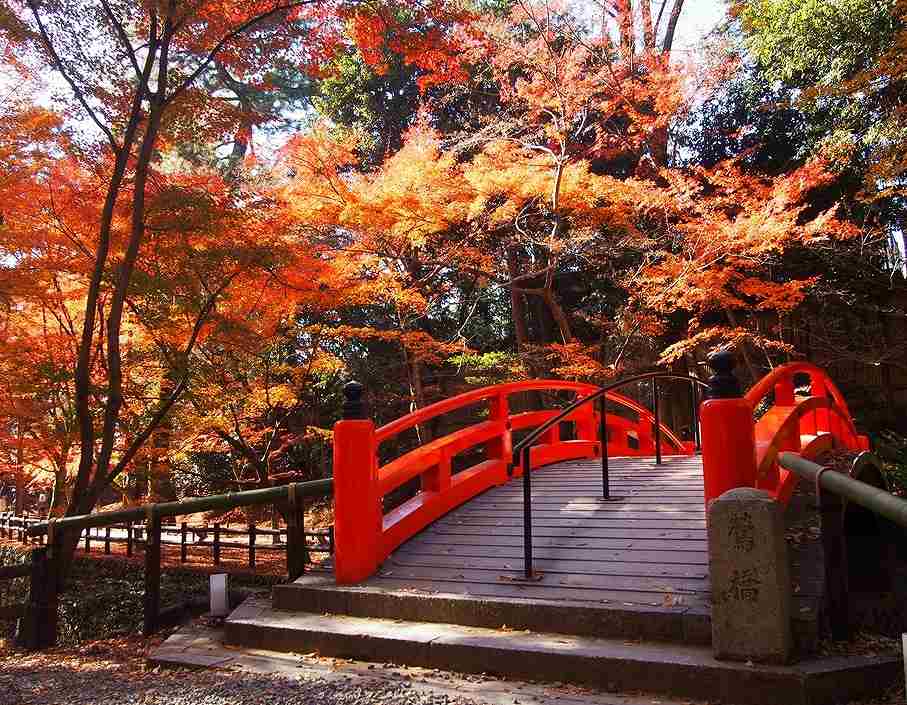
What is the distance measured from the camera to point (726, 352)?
457 centimetres

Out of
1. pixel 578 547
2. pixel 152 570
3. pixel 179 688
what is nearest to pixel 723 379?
pixel 578 547

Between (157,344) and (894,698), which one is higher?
(157,344)

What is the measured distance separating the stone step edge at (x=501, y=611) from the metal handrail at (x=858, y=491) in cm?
98

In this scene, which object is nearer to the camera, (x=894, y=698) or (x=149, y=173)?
(x=894, y=698)

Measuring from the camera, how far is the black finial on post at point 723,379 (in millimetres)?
4613

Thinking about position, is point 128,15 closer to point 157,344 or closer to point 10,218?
point 10,218

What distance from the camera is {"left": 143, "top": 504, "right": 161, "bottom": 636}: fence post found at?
19.0 feet

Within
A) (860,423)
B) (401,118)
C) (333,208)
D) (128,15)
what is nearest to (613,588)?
(128,15)

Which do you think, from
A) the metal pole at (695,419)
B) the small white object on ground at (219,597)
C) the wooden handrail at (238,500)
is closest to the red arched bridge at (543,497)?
the wooden handrail at (238,500)

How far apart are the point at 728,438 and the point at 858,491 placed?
108 cm

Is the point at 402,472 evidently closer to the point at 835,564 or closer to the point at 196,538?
the point at 835,564

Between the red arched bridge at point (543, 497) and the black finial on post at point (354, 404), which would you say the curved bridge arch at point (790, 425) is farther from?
the black finial on post at point (354, 404)

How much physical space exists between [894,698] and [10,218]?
33.6 feet

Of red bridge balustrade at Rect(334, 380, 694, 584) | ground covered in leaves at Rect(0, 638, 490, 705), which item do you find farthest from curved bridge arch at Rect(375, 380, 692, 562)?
ground covered in leaves at Rect(0, 638, 490, 705)
